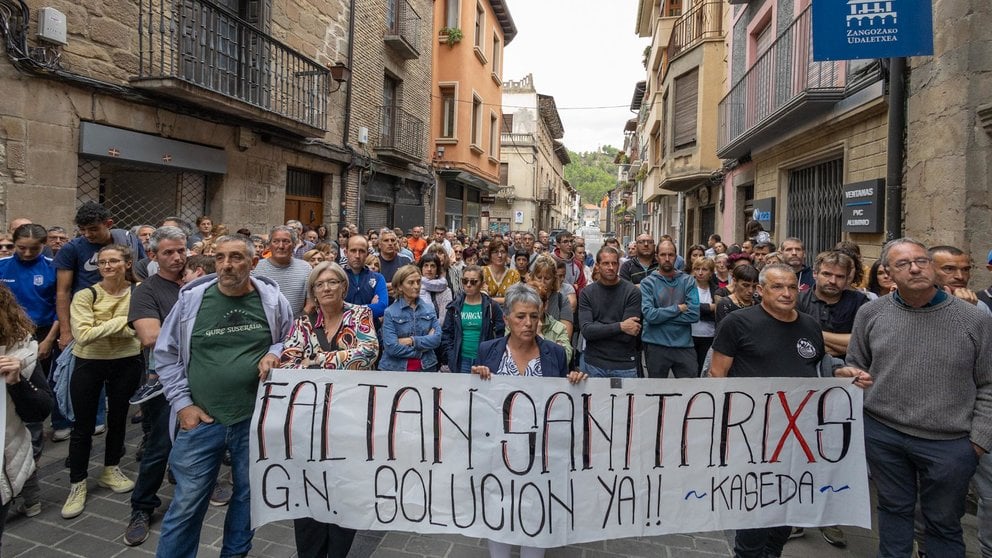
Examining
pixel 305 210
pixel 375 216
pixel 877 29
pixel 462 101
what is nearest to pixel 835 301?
pixel 877 29

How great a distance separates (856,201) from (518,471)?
22.8 feet

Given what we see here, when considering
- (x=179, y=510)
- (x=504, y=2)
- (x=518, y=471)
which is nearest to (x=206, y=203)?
(x=179, y=510)

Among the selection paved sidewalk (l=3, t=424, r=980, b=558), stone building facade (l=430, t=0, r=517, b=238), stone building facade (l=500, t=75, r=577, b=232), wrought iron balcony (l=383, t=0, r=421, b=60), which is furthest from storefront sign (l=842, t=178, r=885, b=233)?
stone building facade (l=500, t=75, r=577, b=232)

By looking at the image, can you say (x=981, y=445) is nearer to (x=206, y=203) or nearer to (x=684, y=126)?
(x=206, y=203)

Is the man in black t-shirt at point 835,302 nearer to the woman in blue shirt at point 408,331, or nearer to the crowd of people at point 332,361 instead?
the crowd of people at point 332,361

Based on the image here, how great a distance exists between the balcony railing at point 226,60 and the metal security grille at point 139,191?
1.38 meters

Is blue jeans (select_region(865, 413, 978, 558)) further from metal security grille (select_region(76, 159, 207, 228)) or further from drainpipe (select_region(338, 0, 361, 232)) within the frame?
drainpipe (select_region(338, 0, 361, 232))

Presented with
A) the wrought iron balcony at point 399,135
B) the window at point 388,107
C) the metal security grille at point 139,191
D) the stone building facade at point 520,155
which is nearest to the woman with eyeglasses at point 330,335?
the metal security grille at point 139,191

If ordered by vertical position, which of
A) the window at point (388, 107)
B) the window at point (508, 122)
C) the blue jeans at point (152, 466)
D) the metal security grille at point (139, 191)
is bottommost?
the blue jeans at point (152, 466)

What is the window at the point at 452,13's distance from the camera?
64.3ft

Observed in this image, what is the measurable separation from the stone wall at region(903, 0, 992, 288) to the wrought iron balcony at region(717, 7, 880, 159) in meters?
1.15

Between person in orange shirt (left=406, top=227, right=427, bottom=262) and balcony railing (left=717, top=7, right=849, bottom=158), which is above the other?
balcony railing (left=717, top=7, right=849, bottom=158)

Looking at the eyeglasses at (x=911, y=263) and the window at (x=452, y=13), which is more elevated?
the window at (x=452, y=13)

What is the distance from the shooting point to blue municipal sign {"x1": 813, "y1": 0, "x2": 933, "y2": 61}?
5723 millimetres
